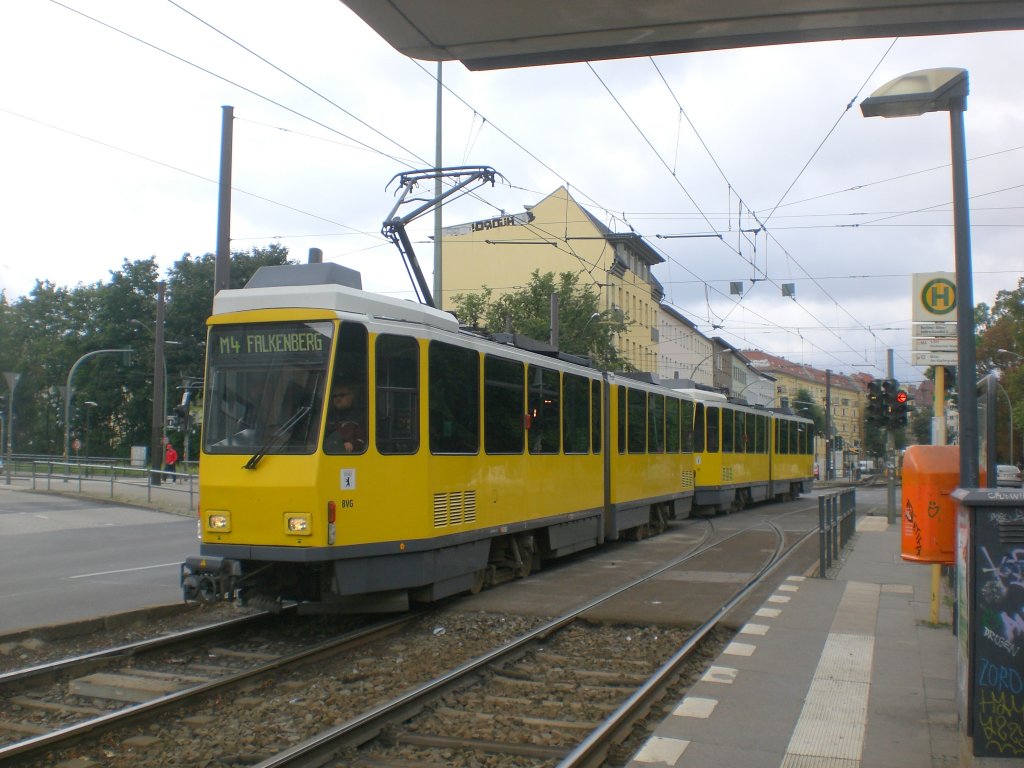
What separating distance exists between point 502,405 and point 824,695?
18.6 ft

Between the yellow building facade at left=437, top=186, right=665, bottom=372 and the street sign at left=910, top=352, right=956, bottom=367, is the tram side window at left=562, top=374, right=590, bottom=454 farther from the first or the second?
the yellow building facade at left=437, top=186, right=665, bottom=372

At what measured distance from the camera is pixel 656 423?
1936 centimetres

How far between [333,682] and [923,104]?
5835mm

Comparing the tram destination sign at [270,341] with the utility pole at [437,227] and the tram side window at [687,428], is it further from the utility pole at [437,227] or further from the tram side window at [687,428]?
the tram side window at [687,428]

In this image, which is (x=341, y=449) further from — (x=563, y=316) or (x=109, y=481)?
(x=563, y=316)

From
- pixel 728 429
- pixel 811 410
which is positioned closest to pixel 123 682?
pixel 728 429

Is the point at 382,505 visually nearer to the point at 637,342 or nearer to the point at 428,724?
the point at 428,724

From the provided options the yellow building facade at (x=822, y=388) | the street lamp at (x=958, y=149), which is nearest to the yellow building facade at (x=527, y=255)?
the street lamp at (x=958, y=149)

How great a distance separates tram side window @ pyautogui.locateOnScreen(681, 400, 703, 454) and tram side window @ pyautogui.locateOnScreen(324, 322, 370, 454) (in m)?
13.6

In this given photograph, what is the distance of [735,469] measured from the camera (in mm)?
27094

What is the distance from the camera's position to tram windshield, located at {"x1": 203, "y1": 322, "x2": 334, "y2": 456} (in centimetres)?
877

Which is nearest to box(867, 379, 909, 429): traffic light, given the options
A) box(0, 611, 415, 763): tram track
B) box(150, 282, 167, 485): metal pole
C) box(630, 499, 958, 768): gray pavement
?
box(630, 499, 958, 768): gray pavement

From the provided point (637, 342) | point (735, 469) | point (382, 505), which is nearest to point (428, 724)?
point (382, 505)

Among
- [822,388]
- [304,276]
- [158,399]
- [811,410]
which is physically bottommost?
[158,399]
